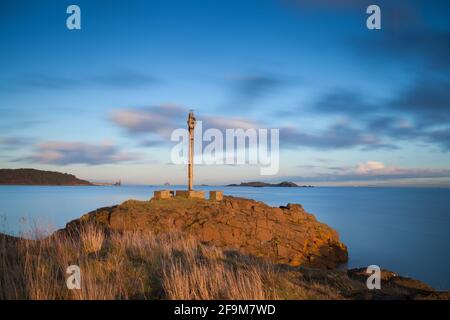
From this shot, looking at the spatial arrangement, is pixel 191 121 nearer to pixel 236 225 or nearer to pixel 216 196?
pixel 216 196

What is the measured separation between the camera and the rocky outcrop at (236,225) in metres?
18.0

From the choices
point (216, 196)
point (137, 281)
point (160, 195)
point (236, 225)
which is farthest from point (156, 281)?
point (216, 196)

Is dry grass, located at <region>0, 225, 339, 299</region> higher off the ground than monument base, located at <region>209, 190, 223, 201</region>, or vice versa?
monument base, located at <region>209, 190, 223, 201</region>

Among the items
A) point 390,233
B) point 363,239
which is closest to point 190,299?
point 363,239

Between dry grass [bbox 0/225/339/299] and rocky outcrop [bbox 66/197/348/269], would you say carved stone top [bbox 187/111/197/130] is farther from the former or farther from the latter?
dry grass [bbox 0/225/339/299]

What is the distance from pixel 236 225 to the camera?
19.4m

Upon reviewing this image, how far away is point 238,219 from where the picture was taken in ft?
65.3

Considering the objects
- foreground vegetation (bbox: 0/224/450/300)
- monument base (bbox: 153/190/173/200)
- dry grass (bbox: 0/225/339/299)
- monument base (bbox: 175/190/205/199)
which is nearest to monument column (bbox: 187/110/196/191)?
monument base (bbox: 175/190/205/199)

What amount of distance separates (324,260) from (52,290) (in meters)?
19.9

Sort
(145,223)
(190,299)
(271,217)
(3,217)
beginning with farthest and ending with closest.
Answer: (271,217) < (145,223) < (3,217) < (190,299)

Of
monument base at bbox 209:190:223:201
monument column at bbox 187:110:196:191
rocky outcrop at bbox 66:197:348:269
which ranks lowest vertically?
rocky outcrop at bbox 66:197:348:269

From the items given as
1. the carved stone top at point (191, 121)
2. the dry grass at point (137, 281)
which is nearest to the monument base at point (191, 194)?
the carved stone top at point (191, 121)

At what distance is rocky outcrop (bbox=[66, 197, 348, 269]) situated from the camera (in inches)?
709
